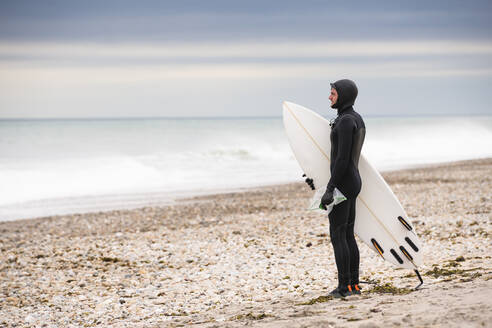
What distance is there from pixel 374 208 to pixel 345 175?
2.65 feet

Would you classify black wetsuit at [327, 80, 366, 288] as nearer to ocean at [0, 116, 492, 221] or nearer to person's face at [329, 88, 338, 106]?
person's face at [329, 88, 338, 106]

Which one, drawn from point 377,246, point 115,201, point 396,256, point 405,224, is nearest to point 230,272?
point 377,246

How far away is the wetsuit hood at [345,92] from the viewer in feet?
17.1

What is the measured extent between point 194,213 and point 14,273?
5.54 m

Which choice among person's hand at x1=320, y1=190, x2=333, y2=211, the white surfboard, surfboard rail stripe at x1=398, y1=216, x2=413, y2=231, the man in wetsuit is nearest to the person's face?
the man in wetsuit

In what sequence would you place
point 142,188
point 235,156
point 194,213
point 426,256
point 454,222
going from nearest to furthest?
point 426,256 < point 454,222 < point 194,213 < point 142,188 < point 235,156

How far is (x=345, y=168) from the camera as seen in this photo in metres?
5.15

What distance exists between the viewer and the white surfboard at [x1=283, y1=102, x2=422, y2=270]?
5723mm

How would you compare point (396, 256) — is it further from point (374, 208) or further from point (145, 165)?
point (145, 165)

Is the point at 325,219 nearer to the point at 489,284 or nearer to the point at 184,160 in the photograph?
the point at 489,284

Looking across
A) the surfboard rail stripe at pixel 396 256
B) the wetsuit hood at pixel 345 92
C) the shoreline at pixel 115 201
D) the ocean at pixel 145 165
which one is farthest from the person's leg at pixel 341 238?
the ocean at pixel 145 165

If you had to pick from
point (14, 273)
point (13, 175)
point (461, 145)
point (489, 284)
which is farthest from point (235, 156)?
point (489, 284)

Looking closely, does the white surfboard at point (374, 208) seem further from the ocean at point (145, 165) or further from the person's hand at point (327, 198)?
the ocean at point (145, 165)

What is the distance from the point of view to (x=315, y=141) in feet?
19.7
